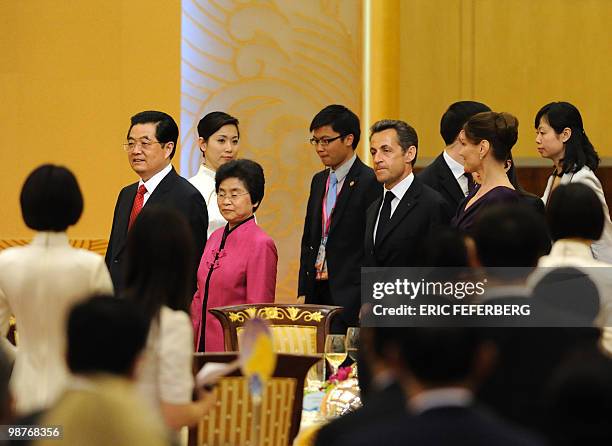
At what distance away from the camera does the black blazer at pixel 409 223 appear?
4895 mm

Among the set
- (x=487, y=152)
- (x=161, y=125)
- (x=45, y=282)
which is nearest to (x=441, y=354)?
(x=45, y=282)

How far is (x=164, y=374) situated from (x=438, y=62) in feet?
18.9

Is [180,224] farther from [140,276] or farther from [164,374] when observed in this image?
[164,374]

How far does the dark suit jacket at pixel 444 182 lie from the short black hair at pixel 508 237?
2981 mm

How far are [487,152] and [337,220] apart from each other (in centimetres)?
117

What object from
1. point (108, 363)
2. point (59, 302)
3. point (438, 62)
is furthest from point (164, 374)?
point (438, 62)

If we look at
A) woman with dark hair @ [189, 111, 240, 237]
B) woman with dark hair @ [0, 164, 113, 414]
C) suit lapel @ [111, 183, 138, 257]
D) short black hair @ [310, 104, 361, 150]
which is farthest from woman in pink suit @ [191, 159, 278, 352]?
woman with dark hair @ [0, 164, 113, 414]

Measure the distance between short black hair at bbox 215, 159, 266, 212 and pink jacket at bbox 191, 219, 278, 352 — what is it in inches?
6.9

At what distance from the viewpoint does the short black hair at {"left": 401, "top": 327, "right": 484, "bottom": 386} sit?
1.56 metres

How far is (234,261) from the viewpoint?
475 cm

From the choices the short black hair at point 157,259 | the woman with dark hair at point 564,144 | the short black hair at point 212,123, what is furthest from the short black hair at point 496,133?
the short black hair at point 157,259

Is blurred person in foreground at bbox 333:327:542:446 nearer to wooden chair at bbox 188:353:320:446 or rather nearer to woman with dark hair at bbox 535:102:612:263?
wooden chair at bbox 188:353:320:446

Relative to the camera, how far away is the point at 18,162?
6.84 meters

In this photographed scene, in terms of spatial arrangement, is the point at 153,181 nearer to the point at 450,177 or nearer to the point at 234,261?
the point at 234,261
